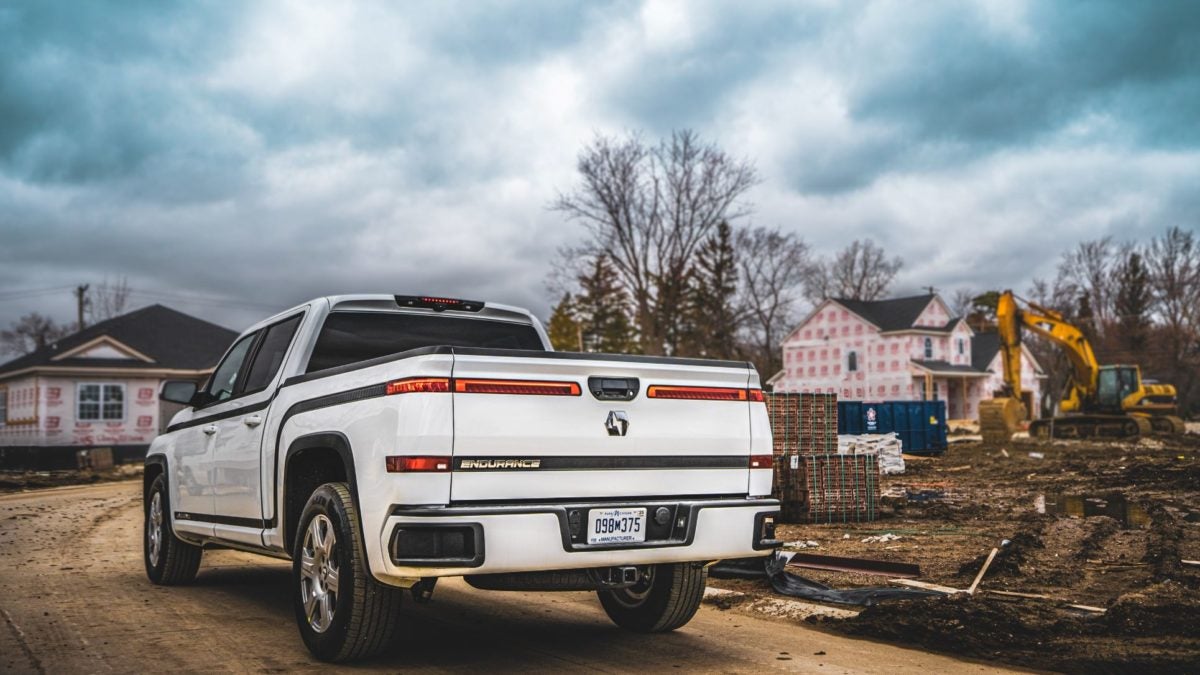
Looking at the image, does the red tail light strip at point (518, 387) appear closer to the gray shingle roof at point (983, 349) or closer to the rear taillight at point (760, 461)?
the rear taillight at point (760, 461)

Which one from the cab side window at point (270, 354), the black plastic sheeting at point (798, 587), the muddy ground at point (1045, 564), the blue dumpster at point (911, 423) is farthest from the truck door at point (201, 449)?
the blue dumpster at point (911, 423)

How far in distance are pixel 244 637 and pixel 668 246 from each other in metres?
45.3

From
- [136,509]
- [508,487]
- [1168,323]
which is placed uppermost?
[1168,323]

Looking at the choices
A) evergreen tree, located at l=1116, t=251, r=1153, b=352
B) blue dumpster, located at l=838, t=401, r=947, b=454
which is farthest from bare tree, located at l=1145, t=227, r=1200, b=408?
blue dumpster, located at l=838, t=401, r=947, b=454

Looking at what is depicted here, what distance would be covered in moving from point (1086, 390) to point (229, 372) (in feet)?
120

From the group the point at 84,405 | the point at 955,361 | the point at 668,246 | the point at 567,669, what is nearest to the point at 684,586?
the point at 567,669

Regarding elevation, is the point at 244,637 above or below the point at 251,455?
below

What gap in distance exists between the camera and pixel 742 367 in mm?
5523

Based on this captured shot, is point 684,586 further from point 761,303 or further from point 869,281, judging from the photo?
point 869,281

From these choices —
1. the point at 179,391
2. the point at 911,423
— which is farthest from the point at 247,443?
the point at 911,423

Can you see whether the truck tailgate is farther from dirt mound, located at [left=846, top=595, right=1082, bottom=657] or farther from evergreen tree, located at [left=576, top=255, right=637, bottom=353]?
evergreen tree, located at [left=576, top=255, right=637, bottom=353]

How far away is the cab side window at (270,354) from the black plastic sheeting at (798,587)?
10.6 ft

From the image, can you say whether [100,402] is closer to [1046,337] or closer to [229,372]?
[229,372]

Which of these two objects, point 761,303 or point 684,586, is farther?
point 761,303
